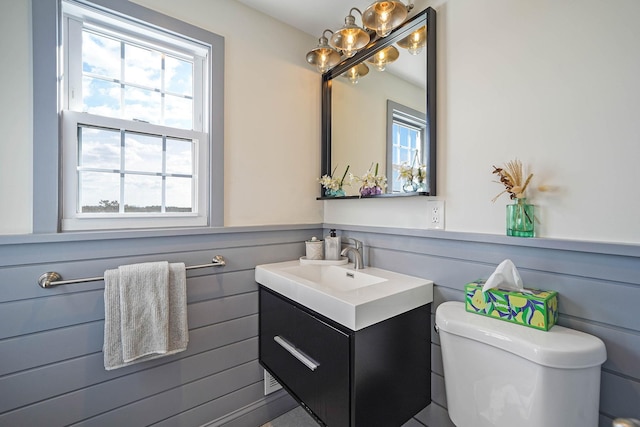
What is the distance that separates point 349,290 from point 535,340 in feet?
2.18

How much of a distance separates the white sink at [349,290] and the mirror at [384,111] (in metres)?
0.43

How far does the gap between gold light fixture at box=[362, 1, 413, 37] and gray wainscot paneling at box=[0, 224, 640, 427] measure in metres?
0.97

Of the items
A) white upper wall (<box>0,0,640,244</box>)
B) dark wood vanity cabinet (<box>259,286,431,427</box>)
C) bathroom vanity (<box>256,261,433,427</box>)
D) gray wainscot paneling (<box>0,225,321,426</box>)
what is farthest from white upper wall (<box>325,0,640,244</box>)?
gray wainscot paneling (<box>0,225,321,426</box>)

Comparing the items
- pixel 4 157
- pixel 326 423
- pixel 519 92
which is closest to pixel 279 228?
pixel 326 423

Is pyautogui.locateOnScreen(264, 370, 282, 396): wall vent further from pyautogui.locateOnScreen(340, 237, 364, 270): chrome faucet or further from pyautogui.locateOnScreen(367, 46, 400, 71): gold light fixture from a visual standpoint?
pyautogui.locateOnScreen(367, 46, 400, 71): gold light fixture

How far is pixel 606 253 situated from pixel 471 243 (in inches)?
15.2

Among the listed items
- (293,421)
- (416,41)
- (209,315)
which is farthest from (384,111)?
(293,421)

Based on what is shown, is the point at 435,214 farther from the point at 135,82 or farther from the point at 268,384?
the point at 135,82

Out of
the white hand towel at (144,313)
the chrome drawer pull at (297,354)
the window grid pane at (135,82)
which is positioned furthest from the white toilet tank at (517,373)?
the window grid pane at (135,82)

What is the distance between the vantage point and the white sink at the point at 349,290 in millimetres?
976

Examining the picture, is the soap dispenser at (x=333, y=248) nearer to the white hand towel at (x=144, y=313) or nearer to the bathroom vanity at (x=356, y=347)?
the bathroom vanity at (x=356, y=347)

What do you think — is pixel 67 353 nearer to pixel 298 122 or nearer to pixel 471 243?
pixel 298 122

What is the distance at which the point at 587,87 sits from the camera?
855mm

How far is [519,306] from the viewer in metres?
0.88
